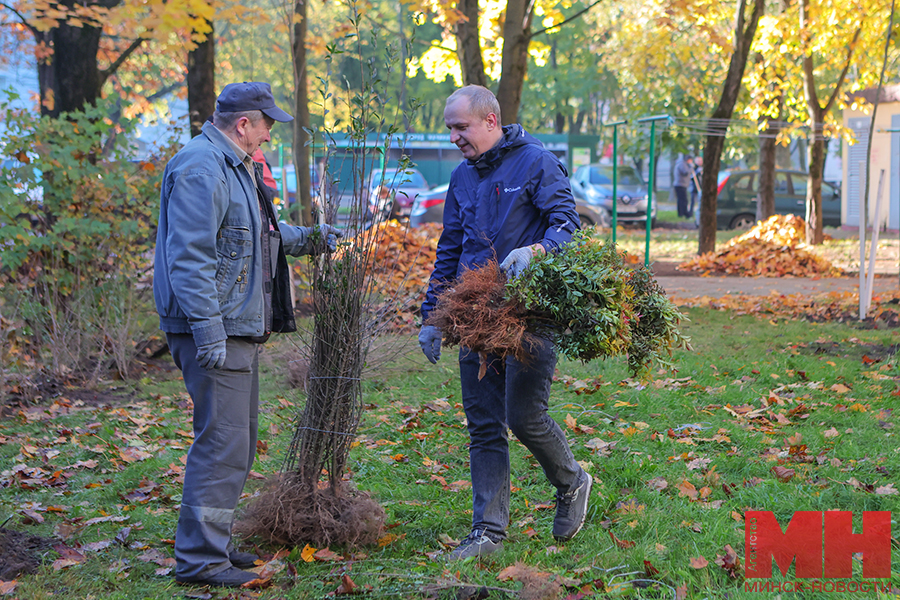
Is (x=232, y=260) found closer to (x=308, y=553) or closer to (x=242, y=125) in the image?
(x=242, y=125)

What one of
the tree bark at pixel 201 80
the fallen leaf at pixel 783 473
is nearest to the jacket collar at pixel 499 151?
the fallen leaf at pixel 783 473

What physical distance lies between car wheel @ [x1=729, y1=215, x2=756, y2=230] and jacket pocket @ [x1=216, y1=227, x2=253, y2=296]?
21.4 metres

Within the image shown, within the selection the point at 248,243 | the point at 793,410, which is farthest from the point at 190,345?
the point at 793,410

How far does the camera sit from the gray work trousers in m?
3.20

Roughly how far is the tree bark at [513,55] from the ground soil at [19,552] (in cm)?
701

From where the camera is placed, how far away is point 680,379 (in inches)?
251

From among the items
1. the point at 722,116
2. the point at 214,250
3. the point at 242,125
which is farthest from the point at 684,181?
the point at 214,250

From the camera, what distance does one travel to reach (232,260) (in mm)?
3213

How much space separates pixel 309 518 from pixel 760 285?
1001 cm

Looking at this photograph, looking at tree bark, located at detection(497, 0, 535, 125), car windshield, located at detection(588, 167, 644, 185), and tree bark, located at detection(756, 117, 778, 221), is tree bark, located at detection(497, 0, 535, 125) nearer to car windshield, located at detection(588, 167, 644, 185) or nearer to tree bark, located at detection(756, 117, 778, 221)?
tree bark, located at detection(756, 117, 778, 221)

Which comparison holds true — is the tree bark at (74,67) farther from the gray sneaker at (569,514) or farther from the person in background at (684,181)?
the person in background at (684,181)

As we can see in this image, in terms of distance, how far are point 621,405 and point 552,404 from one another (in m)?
0.49

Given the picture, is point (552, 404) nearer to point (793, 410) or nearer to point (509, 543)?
point (793, 410)

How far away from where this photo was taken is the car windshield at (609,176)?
25719mm
